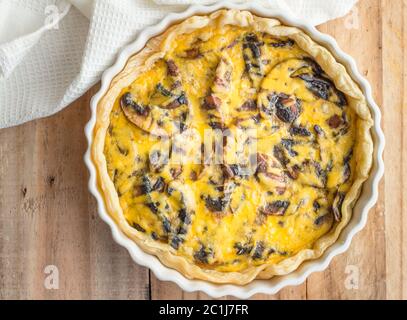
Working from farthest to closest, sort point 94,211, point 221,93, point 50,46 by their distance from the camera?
1. point 94,211
2. point 50,46
3. point 221,93

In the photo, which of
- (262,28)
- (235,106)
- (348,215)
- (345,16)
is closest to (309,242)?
(348,215)

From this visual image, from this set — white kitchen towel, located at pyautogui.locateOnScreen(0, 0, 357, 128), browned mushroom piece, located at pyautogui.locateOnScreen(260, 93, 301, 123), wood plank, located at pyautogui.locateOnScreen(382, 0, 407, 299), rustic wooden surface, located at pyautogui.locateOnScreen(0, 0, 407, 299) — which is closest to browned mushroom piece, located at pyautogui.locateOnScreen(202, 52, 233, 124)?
browned mushroom piece, located at pyautogui.locateOnScreen(260, 93, 301, 123)

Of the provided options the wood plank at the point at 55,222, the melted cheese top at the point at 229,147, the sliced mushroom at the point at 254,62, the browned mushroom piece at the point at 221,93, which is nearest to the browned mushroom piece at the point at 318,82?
the melted cheese top at the point at 229,147

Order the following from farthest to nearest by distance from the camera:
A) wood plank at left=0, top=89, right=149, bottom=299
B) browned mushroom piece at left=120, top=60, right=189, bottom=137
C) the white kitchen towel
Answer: wood plank at left=0, top=89, right=149, bottom=299, the white kitchen towel, browned mushroom piece at left=120, top=60, right=189, bottom=137

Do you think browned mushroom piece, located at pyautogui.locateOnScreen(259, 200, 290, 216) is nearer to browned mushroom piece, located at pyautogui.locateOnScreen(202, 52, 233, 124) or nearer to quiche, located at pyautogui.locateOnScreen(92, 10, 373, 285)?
quiche, located at pyautogui.locateOnScreen(92, 10, 373, 285)

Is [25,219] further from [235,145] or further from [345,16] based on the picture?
[345,16]

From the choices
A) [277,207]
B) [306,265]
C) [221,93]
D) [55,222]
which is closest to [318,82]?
[221,93]

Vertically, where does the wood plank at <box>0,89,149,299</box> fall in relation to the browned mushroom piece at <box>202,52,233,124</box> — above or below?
below

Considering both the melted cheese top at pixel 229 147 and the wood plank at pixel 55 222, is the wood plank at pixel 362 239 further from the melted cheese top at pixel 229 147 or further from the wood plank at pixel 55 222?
the wood plank at pixel 55 222

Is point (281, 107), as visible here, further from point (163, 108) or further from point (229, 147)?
point (163, 108)
